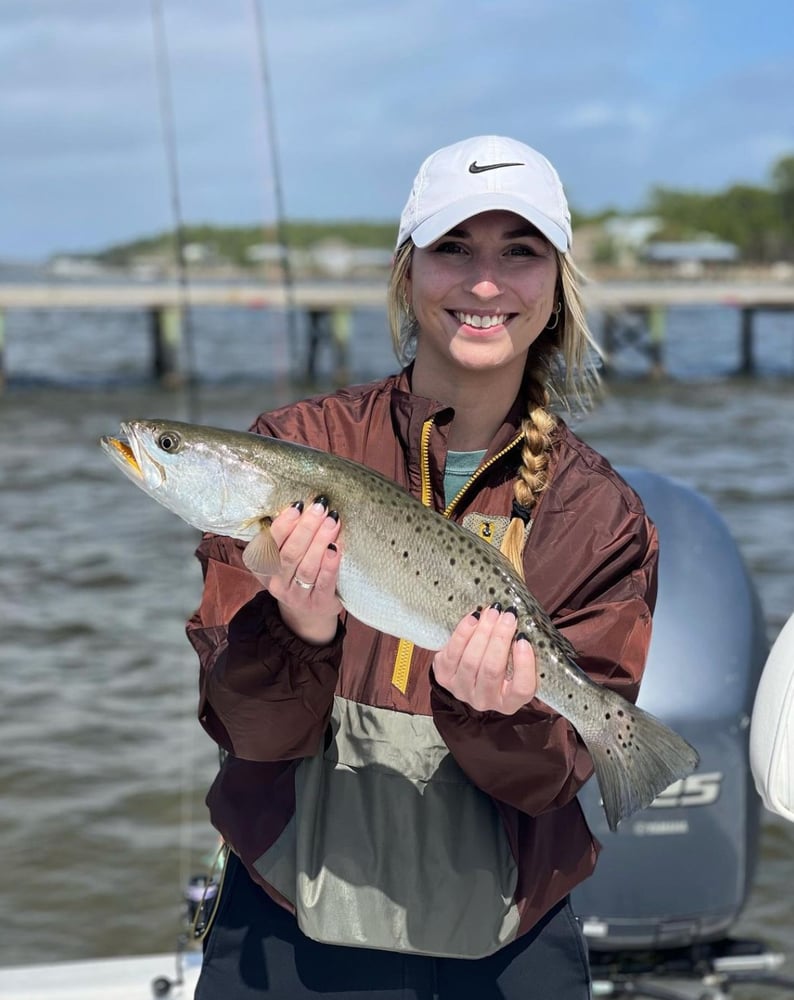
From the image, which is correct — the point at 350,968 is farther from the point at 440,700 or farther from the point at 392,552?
the point at 392,552

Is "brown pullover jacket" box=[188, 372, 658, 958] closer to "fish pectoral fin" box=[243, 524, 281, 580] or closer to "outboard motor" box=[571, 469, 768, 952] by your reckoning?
"fish pectoral fin" box=[243, 524, 281, 580]

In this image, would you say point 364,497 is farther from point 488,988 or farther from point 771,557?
point 771,557

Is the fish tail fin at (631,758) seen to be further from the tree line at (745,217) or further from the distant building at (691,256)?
the tree line at (745,217)

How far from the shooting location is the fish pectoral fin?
2318mm

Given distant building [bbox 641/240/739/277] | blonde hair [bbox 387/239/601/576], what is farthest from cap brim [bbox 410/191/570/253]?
distant building [bbox 641/240/739/277]

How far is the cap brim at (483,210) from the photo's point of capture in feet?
8.48

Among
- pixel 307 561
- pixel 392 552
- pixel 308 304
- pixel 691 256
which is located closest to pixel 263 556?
pixel 307 561

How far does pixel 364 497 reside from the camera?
2428mm

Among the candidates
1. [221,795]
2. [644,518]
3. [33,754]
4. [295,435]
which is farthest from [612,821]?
[33,754]

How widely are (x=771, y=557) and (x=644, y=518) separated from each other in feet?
40.0

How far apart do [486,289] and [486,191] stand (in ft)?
0.64

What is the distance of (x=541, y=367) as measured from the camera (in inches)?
113

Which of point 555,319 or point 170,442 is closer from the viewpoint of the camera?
point 170,442

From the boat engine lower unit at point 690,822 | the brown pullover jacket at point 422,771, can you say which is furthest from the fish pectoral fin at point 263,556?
the boat engine lower unit at point 690,822
